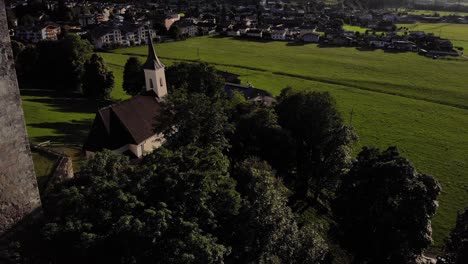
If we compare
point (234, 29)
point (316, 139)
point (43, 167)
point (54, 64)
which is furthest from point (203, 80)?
point (234, 29)

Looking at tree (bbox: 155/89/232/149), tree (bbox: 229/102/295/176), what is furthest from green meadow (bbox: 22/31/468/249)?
tree (bbox: 155/89/232/149)

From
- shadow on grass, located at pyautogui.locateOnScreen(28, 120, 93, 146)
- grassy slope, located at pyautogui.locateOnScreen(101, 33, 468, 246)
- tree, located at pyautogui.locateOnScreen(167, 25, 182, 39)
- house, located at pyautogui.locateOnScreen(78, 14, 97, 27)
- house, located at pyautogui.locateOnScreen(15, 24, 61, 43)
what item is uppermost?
house, located at pyautogui.locateOnScreen(78, 14, 97, 27)

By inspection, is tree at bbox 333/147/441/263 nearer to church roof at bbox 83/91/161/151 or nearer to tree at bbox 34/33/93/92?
church roof at bbox 83/91/161/151

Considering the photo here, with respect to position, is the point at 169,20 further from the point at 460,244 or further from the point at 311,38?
the point at 460,244

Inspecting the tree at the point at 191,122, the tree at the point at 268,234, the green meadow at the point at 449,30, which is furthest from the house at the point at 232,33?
the tree at the point at 268,234

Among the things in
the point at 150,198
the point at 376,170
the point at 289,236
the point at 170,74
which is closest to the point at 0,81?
the point at 150,198

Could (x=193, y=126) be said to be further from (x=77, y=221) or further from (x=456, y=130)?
(x=456, y=130)
